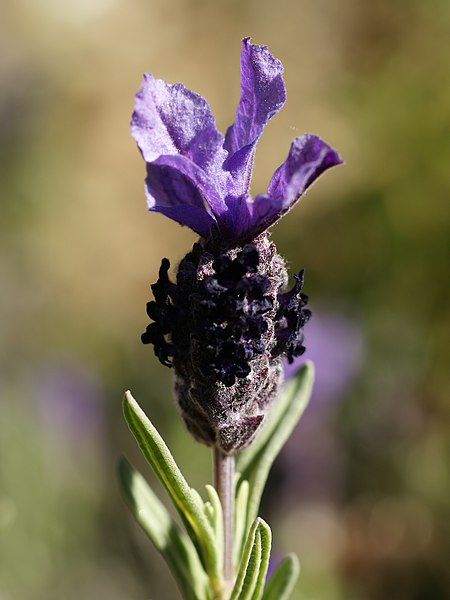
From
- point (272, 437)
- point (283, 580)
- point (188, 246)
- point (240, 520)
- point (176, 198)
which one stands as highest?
point (176, 198)

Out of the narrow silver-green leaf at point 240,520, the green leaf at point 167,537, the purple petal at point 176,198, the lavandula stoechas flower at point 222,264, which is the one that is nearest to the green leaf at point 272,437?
the narrow silver-green leaf at point 240,520

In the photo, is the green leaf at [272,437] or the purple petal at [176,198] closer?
the purple petal at [176,198]

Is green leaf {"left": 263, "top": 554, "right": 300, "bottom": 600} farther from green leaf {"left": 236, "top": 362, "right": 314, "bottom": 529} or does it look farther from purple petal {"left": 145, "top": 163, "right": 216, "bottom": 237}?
purple petal {"left": 145, "top": 163, "right": 216, "bottom": 237}

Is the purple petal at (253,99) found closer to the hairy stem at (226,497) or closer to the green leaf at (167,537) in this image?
the hairy stem at (226,497)

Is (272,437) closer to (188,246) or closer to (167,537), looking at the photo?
(167,537)

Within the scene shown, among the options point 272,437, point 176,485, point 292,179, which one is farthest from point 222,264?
point 272,437

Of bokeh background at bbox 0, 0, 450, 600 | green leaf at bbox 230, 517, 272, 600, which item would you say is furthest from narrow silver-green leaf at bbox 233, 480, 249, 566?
bokeh background at bbox 0, 0, 450, 600

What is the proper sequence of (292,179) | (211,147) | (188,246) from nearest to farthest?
(292,179) → (211,147) → (188,246)
